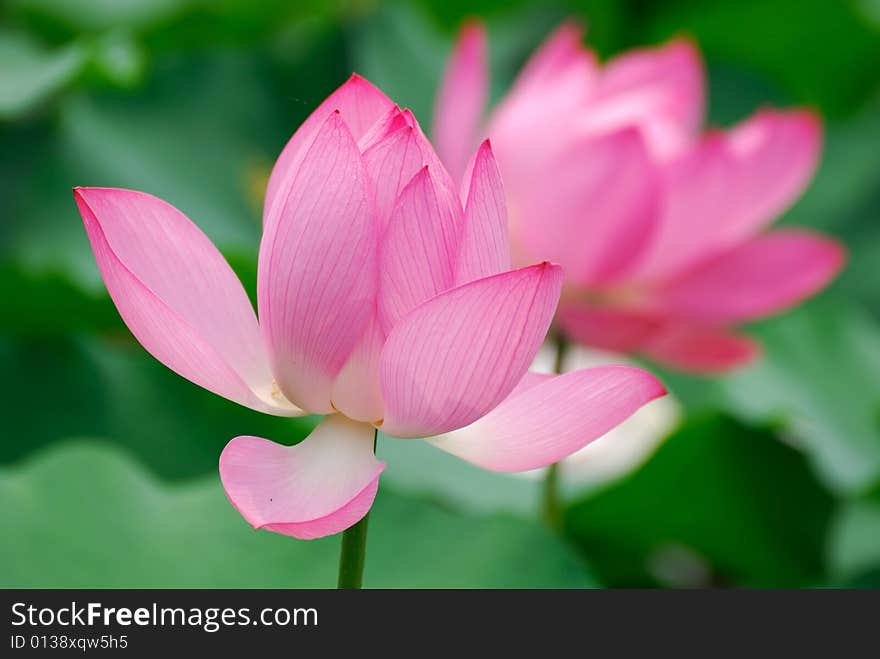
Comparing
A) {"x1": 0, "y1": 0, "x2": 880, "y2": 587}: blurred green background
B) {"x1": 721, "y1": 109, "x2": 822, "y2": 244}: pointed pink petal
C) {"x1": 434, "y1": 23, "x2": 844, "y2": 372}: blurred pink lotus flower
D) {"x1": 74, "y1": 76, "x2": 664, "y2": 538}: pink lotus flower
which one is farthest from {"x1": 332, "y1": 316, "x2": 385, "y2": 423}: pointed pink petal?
{"x1": 721, "y1": 109, "x2": 822, "y2": 244}: pointed pink petal

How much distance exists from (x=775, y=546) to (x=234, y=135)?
0.84m

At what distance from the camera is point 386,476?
A: 0.91m

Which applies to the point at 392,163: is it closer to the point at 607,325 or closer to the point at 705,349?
the point at 607,325

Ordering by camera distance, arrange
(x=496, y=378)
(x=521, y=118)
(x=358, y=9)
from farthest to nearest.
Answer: (x=358, y=9)
(x=521, y=118)
(x=496, y=378)

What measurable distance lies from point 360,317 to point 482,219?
56mm

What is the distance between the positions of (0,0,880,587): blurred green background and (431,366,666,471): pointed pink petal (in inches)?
8.6

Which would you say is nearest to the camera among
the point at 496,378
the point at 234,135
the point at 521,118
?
the point at 496,378

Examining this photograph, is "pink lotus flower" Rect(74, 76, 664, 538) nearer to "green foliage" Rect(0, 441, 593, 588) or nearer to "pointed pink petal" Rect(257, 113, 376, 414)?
"pointed pink petal" Rect(257, 113, 376, 414)

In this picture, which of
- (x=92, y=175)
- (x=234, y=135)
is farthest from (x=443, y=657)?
(x=234, y=135)

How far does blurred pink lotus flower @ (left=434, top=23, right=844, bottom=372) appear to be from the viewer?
825mm

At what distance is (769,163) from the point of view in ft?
2.92

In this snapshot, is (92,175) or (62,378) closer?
(62,378)

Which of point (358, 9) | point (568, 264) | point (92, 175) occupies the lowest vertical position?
point (568, 264)

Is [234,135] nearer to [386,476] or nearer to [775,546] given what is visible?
[386,476]
